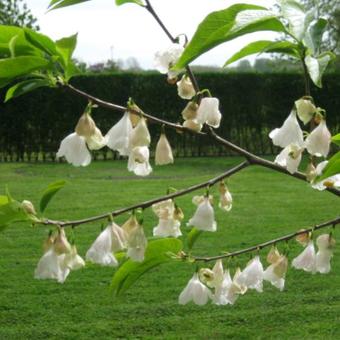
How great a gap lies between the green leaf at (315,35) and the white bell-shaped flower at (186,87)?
1.07 ft

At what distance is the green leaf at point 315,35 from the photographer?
0.89 meters

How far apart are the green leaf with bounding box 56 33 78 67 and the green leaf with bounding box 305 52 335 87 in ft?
1.06

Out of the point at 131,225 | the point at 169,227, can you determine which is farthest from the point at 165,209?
the point at 131,225

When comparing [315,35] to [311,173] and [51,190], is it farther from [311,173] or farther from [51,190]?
[51,190]


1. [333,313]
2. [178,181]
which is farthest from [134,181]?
[333,313]

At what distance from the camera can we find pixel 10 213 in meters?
1.06

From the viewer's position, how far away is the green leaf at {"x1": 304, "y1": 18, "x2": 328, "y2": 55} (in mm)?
887

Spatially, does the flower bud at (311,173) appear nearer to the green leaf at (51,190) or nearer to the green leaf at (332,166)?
the green leaf at (332,166)

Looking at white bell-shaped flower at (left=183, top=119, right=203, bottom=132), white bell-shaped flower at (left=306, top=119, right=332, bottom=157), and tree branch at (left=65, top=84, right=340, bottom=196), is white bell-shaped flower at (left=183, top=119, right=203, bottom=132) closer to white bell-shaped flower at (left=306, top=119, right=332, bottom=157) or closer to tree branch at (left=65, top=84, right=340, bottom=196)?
tree branch at (left=65, top=84, right=340, bottom=196)

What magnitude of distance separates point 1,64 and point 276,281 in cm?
72

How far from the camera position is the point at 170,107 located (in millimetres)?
15930

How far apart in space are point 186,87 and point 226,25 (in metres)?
0.44

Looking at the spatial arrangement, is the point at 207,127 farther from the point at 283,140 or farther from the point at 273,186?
the point at 273,186

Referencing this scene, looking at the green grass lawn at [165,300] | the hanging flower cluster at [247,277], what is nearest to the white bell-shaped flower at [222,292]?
the hanging flower cluster at [247,277]
